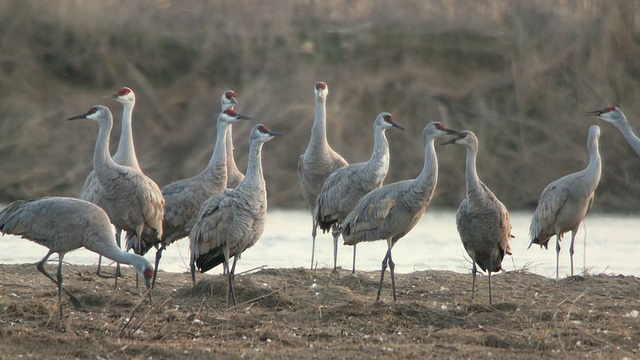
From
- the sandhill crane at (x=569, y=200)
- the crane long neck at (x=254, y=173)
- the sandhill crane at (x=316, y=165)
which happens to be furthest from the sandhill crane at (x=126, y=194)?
the sandhill crane at (x=569, y=200)

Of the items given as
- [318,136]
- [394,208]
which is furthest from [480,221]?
[318,136]

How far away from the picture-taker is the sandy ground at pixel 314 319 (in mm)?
7062

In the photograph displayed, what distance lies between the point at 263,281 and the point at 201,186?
1.10 m

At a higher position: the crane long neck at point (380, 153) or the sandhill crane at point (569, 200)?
the crane long neck at point (380, 153)

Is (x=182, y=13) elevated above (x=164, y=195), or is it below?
above

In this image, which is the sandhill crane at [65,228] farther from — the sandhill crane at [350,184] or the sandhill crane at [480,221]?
the sandhill crane at [350,184]

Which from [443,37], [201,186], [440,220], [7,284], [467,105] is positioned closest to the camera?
[7,284]

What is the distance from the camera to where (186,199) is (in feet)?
33.6

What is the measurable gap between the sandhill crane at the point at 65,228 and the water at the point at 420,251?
123 inches

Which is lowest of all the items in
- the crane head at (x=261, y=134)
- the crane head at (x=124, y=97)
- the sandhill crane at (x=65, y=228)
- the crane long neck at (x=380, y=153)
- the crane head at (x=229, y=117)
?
the sandhill crane at (x=65, y=228)

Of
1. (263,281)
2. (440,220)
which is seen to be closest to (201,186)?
(263,281)

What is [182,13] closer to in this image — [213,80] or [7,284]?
[213,80]

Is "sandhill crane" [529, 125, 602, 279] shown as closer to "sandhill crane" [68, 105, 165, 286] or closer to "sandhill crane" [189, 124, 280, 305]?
"sandhill crane" [189, 124, 280, 305]

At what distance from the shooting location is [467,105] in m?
19.0
